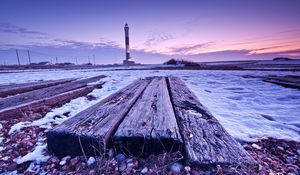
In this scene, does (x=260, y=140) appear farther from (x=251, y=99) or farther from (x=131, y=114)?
(x=251, y=99)

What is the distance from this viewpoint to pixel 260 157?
1.24m

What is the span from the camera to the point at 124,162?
1.07 metres

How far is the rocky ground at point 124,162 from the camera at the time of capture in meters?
0.99

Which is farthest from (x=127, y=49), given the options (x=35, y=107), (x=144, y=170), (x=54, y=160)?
(x=144, y=170)

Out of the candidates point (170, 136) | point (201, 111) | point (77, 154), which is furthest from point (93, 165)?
point (201, 111)

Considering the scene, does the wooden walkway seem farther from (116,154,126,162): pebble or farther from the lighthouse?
the lighthouse

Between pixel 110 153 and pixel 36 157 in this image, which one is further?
pixel 36 157

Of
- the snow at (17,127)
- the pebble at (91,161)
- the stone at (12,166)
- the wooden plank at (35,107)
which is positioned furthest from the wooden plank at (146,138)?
the wooden plank at (35,107)

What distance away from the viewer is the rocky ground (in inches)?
39.0

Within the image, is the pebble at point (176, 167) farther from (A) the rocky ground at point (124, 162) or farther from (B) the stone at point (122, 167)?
(B) the stone at point (122, 167)

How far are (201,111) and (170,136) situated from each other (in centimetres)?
83

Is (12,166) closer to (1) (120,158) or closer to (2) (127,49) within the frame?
(1) (120,158)

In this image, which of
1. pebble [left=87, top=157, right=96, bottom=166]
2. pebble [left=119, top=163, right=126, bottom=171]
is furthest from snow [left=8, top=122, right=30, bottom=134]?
pebble [left=119, top=163, right=126, bottom=171]

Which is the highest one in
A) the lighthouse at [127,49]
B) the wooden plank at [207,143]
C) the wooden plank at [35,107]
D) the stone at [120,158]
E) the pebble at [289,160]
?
the lighthouse at [127,49]
